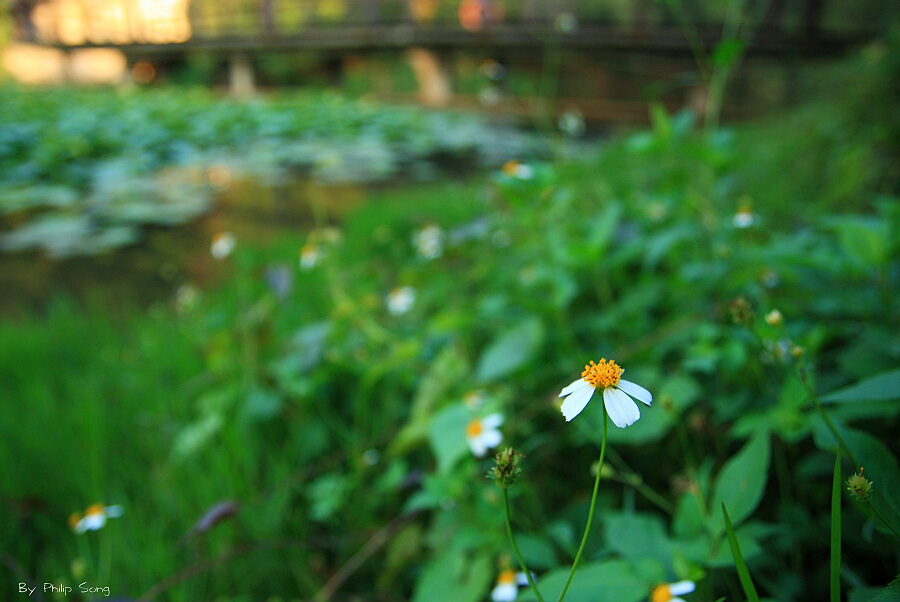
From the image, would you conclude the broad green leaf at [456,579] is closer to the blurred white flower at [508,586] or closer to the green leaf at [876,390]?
the blurred white flower at [508,586]

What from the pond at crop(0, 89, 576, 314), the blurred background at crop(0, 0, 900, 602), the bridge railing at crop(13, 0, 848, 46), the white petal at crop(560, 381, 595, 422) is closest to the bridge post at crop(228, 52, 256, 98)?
the bridge railing at crop(13, 0, 848, 46)

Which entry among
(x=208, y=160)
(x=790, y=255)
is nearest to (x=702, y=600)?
(x=790, y=255)


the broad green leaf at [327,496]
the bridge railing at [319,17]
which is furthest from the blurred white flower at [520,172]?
the bridge railing at [319,17]

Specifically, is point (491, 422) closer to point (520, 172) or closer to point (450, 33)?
point (520, 172)

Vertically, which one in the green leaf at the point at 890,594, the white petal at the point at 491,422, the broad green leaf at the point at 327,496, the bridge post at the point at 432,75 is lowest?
the green leaf at the point at 890,594

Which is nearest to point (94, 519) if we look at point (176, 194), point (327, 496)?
point (327, 496)

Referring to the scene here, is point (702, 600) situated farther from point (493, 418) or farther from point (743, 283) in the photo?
point (743, 283)
